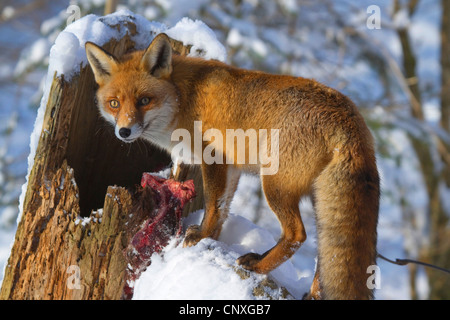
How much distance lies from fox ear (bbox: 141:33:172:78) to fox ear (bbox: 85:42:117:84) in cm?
21

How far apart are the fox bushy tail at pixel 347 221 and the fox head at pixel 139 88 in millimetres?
1154

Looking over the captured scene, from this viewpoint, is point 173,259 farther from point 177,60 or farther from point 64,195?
point 177,60

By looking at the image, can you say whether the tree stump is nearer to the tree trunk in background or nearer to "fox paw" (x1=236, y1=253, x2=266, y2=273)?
"fox paw" (x1=236, y1=253, x2=266, y2=273)

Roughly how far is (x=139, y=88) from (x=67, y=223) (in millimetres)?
962

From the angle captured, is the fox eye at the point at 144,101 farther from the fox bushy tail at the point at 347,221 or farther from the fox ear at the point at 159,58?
the fox bushy tail at the point at 347,221

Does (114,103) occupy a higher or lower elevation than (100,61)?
lower

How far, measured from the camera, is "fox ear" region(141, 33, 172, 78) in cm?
274

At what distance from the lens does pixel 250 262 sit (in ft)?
7.47

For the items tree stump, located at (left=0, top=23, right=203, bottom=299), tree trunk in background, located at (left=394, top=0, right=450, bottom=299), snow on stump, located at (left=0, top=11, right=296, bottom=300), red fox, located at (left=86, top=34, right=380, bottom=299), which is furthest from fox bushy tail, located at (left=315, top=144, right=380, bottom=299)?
tree trunk in background, located at (left=394, top=0, right=450, bottom=299)

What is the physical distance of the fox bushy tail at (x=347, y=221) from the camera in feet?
6.53

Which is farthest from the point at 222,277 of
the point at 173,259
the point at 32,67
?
the point at 32,67

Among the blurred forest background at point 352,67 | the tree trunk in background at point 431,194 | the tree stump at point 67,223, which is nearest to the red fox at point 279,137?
the tree stump at point 67,223

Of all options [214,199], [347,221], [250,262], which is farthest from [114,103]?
[347,221]

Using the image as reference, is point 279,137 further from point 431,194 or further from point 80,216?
point 431,194
